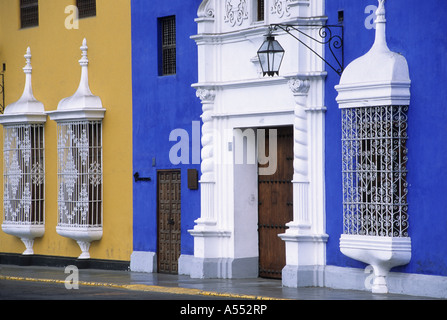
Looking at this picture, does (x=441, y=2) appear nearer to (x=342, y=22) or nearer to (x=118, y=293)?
(x=342, y=22)

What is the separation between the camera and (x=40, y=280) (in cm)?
2081

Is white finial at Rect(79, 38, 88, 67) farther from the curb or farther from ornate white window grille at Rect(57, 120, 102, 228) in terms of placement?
the curb

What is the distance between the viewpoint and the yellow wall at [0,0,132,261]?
2228 cm

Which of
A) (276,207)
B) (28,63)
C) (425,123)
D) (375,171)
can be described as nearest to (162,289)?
(276,207)

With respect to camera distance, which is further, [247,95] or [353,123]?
[247,95]

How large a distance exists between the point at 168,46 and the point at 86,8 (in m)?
2.85

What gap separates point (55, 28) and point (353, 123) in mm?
9335

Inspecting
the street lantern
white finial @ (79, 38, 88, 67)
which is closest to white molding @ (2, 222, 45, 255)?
white finial @ (79, 38, 88, 67)

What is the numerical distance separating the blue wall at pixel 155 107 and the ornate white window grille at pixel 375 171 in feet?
13.7

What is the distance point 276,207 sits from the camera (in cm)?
1959

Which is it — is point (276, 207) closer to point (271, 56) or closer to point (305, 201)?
point (305, 201)

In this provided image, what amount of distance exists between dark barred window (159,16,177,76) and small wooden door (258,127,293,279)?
9.35ft

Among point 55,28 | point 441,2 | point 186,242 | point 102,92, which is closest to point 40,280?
point 186,242

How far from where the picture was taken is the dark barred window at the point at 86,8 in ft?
76.0
